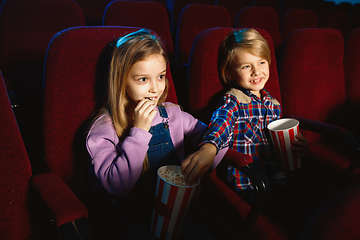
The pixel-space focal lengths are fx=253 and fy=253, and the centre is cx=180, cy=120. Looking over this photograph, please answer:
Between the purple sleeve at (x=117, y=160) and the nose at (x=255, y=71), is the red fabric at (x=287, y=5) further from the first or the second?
the purple sleeve at (x=117, y=160)

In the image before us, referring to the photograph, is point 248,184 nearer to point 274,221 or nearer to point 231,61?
point 274,221

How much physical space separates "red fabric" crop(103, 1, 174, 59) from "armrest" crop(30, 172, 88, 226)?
1.23 m

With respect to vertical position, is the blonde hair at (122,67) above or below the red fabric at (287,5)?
below

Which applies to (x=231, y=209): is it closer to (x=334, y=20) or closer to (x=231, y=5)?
(x=231, y=5)

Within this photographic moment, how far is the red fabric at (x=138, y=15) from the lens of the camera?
178cm

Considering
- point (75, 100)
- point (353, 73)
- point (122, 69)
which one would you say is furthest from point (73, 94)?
point (353, 73)

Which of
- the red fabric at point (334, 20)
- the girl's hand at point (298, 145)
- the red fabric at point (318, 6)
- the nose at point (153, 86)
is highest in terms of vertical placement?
the red fabric at point (318, 6)

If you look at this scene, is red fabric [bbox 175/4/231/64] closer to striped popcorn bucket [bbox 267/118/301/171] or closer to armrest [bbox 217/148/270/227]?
striped popcorn bucket [bbox 267/118/301/171]

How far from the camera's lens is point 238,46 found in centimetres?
99

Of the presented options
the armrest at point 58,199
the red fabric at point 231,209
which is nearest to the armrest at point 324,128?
the red fabric at point 231,209

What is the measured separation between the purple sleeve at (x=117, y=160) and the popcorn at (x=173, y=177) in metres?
0.08

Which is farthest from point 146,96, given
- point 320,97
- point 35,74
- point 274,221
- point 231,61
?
point 320,97

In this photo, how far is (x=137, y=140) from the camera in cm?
72

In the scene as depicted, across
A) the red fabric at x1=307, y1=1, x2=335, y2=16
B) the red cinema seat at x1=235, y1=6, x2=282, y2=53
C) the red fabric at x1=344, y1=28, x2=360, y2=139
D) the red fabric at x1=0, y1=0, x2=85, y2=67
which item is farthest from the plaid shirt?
the red fabric at x1=307, y1=1, x2=335, y2=16
